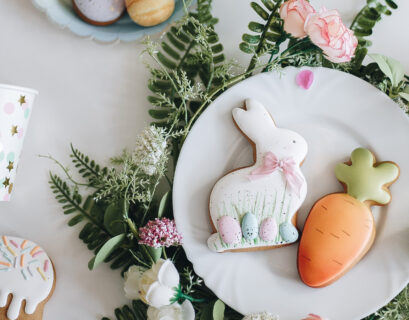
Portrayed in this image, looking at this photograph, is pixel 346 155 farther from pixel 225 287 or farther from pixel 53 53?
pixel 53 53

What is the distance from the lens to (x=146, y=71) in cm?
104

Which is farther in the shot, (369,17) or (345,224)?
(369,17)

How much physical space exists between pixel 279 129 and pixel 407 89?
30 centimetres

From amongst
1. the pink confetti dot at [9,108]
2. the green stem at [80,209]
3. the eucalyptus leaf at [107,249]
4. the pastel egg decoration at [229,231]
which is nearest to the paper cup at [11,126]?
the pink confetti dot at [9,108]

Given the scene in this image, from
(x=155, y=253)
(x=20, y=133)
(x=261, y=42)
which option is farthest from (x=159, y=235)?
(x=261, y=42)

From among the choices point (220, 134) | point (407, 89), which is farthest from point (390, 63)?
point (220, 134)

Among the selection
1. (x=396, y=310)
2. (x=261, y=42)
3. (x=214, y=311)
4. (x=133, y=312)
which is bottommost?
(x=133, y=312)

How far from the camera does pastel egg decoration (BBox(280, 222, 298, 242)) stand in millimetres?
884

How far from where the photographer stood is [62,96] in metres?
1.04

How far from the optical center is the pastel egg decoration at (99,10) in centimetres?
97

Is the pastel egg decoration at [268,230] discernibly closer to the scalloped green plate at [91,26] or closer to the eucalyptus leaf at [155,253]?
the eucalyptus leaf at [155,253]

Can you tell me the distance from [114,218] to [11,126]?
11.4 inches

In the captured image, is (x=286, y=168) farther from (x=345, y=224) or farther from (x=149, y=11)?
(x=149, y=11)

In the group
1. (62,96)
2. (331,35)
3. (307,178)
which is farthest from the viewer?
(62,96)
